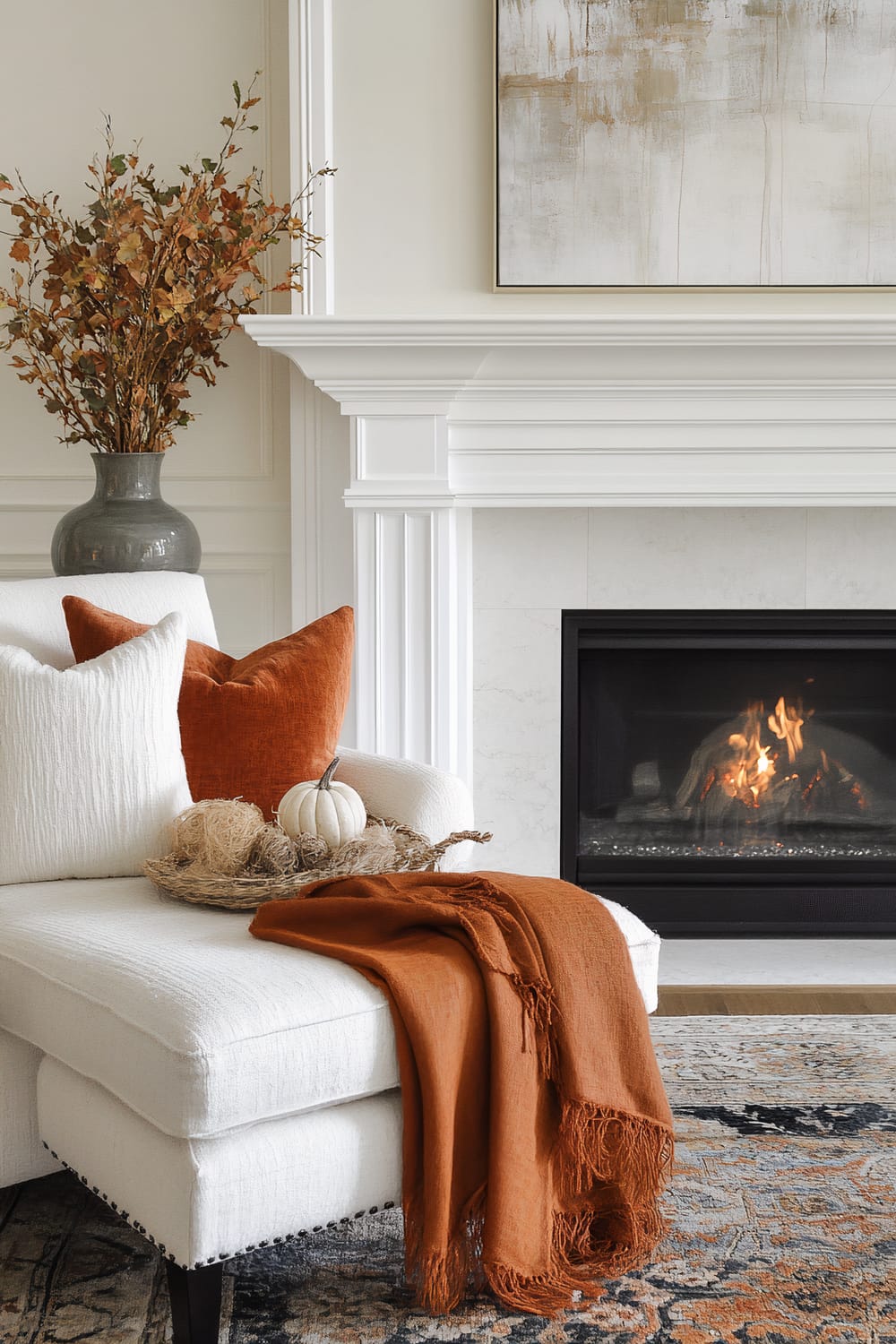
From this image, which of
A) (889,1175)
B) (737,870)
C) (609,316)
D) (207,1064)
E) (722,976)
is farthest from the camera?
(737,870)

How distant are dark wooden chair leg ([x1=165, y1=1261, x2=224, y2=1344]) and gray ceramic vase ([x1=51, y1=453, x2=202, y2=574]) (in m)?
1.68

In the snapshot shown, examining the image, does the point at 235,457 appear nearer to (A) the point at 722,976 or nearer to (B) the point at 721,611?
(B) the point at 721,611

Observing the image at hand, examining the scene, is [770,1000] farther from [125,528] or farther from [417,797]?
[125,528]

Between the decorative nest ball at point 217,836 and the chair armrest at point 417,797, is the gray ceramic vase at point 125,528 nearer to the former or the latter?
the chair armrest at point 417,797

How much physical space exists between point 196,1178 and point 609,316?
6.90ft

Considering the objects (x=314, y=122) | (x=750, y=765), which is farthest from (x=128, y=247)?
(x=750, y=765)

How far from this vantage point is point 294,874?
1935mm

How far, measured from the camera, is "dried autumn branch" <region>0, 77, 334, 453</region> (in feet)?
9.36

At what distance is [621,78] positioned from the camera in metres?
3.03

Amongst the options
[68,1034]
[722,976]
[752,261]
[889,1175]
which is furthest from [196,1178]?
[752,261]

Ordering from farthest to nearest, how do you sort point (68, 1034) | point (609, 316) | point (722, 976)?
point (722, 976), point (609, 316), point (68, 1034)

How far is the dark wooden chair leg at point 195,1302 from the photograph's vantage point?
1510 millimetres

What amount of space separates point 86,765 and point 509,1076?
824 mm

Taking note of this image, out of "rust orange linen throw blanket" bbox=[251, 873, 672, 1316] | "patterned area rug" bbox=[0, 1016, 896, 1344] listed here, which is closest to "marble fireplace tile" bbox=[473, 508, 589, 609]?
"patterned area rug" bbox=[0, 1016, 896, 1344]
